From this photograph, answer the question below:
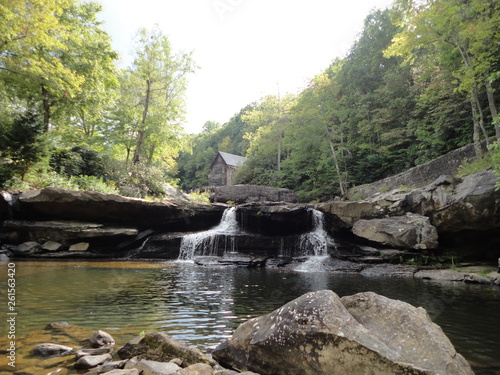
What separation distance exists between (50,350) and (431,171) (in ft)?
57.6

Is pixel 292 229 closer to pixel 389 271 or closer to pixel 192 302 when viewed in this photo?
pixel 389 271

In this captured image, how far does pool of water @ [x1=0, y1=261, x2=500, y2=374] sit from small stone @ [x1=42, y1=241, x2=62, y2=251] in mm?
4503

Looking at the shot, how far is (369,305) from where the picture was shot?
3.33 metres

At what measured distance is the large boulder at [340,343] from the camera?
8.14ft

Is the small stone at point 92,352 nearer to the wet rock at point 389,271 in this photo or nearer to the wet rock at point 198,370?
the wet rock at point 198,370

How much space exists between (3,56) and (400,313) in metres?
16.3

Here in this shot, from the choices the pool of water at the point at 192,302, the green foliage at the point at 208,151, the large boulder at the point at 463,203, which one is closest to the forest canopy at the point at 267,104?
the large boulder at the point at 463,203

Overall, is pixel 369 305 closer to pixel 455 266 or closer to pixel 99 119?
pixel 455 266

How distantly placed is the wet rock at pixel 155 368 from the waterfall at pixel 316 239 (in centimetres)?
1329

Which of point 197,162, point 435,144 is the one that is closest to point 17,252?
point 435,144

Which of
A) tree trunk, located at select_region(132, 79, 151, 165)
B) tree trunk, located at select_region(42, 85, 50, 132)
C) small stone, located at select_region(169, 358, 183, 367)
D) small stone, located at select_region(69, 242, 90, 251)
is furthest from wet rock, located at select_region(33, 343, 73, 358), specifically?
tree trunk, located at select_region(132, 79, 151, 165)

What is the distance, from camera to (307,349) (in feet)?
8.74

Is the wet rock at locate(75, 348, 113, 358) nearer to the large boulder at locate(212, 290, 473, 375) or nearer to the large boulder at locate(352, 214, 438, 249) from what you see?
the large boulder at locate(212, 290, 473, 375)

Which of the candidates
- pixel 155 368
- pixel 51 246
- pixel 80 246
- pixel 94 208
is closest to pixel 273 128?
pixel 94 208
